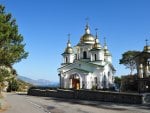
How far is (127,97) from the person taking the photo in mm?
30812

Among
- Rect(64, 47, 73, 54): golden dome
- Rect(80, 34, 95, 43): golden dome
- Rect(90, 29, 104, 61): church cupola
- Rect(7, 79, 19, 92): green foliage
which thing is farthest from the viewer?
Rect(64, 47, 73, 54): golden dome

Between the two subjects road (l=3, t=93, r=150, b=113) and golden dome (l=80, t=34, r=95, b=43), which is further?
golden dome (l=80, t=34, r=95, b=43)

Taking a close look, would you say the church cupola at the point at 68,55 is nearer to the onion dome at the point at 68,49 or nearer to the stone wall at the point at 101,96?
the onion dome at the point at 68,49

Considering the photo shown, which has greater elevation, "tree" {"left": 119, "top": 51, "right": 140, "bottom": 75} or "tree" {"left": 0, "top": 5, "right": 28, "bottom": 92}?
"tree" {"left": 119, "top": 51, "right": 140, "bottom": 75}

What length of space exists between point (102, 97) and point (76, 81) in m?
32.3

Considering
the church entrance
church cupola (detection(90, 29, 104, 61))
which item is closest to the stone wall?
the church entrance

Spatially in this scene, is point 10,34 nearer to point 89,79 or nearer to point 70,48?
point 89,79

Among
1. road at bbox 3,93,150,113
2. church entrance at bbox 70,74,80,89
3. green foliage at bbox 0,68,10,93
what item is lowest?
road at bbox 3,93,150,113

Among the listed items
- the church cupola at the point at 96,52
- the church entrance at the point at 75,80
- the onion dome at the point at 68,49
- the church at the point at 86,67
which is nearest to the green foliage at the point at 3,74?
the church at the point at 86,67

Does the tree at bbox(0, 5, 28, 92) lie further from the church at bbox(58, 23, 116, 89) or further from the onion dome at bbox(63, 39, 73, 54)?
the onion dome at bbox(63, 39, 73, 54)

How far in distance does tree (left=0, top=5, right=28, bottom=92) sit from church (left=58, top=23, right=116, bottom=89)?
38163 millimetres

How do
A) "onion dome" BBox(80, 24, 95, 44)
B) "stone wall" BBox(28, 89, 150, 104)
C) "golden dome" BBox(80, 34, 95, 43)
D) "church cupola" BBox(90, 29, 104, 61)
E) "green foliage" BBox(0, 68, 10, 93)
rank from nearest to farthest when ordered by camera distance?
"green foliage" BBox(0, 68, 10, 93), "stone wall" BBox(28, 89, 150, 104), "church cupola" BBox(90, 29, 104, 61), "onion dome" BBox(80, 24, 95, 44), "golden dome" BBox(80, 34, 95, 43)

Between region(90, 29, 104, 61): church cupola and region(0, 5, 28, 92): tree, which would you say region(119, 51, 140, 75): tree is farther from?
region(0, 5, 28, 92): tree

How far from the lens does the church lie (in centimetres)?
6631
